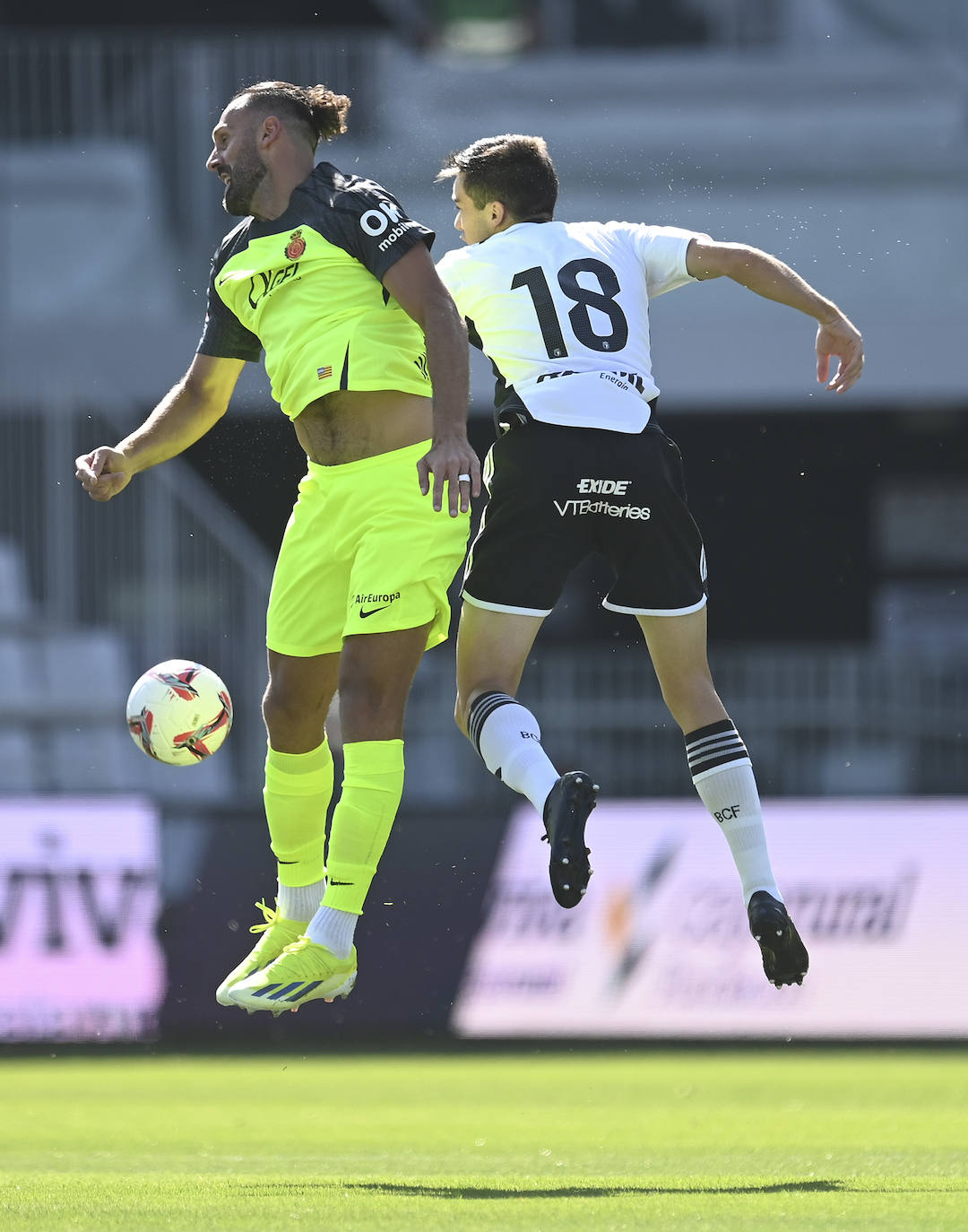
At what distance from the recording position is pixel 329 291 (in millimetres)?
5344

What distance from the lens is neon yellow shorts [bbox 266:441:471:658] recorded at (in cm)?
525

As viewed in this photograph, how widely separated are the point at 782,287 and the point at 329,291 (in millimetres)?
1235

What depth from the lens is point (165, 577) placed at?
44.0ft

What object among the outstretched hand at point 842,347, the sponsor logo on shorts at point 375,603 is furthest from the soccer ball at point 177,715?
the outstretched hand at point 842,347

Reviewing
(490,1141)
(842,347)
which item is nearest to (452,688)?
(490,1141)

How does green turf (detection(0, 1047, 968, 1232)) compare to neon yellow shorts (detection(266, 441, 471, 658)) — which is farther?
neon yellow shorts (detection(266, 441, 471, 658))

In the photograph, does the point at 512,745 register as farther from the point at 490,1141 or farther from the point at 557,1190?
the point at 490,1141

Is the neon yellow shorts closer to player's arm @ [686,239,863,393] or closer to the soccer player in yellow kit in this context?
the soccer player in yellow kit

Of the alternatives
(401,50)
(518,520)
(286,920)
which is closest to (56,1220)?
(286,920)

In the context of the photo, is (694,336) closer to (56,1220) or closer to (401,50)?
(401,50)

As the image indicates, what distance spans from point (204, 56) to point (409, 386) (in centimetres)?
1060

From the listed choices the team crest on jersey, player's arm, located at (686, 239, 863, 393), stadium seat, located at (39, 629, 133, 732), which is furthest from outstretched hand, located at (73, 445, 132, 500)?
stadium seat, located at (39, 629, 133, 732)

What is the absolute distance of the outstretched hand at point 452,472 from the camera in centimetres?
486

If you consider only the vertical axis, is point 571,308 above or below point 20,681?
above
